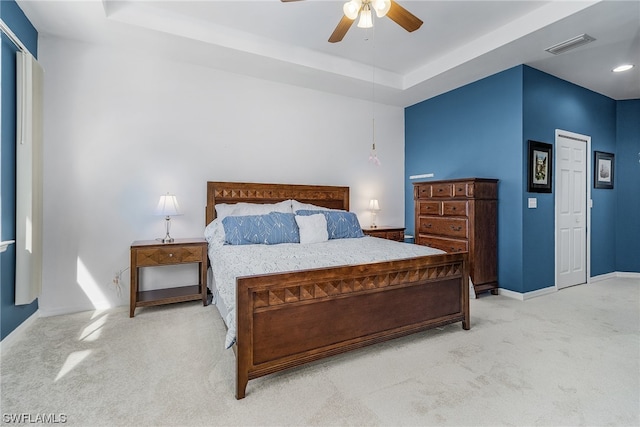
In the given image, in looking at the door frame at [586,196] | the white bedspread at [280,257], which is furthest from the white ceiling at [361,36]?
the white bedspread at [280,257]

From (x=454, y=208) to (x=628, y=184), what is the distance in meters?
3.60

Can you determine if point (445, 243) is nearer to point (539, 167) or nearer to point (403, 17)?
point (539, 167)

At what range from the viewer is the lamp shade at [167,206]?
330 cm

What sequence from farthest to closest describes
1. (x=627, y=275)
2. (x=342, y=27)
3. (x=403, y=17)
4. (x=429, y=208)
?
(x=627, y=275) → (x=429, y=208) → (x=342, y=27) → (x=403, y=17)

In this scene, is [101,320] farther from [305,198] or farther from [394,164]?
[394,164]

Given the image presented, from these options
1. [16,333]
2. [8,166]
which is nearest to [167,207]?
[8,166]

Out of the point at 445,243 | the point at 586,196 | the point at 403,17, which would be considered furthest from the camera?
the point at 586,196

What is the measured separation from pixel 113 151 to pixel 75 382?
2.42 metres

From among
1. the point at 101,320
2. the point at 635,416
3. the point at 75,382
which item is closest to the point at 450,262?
the point at 635,416

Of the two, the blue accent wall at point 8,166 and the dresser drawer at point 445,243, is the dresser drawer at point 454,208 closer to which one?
the dresser drawer at point 445,243

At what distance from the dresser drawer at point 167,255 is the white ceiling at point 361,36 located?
223 cm

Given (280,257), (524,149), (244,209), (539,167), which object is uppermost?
(524,149)

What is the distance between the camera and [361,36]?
3.52 metres

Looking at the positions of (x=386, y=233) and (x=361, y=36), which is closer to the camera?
(x=361, y=36)
